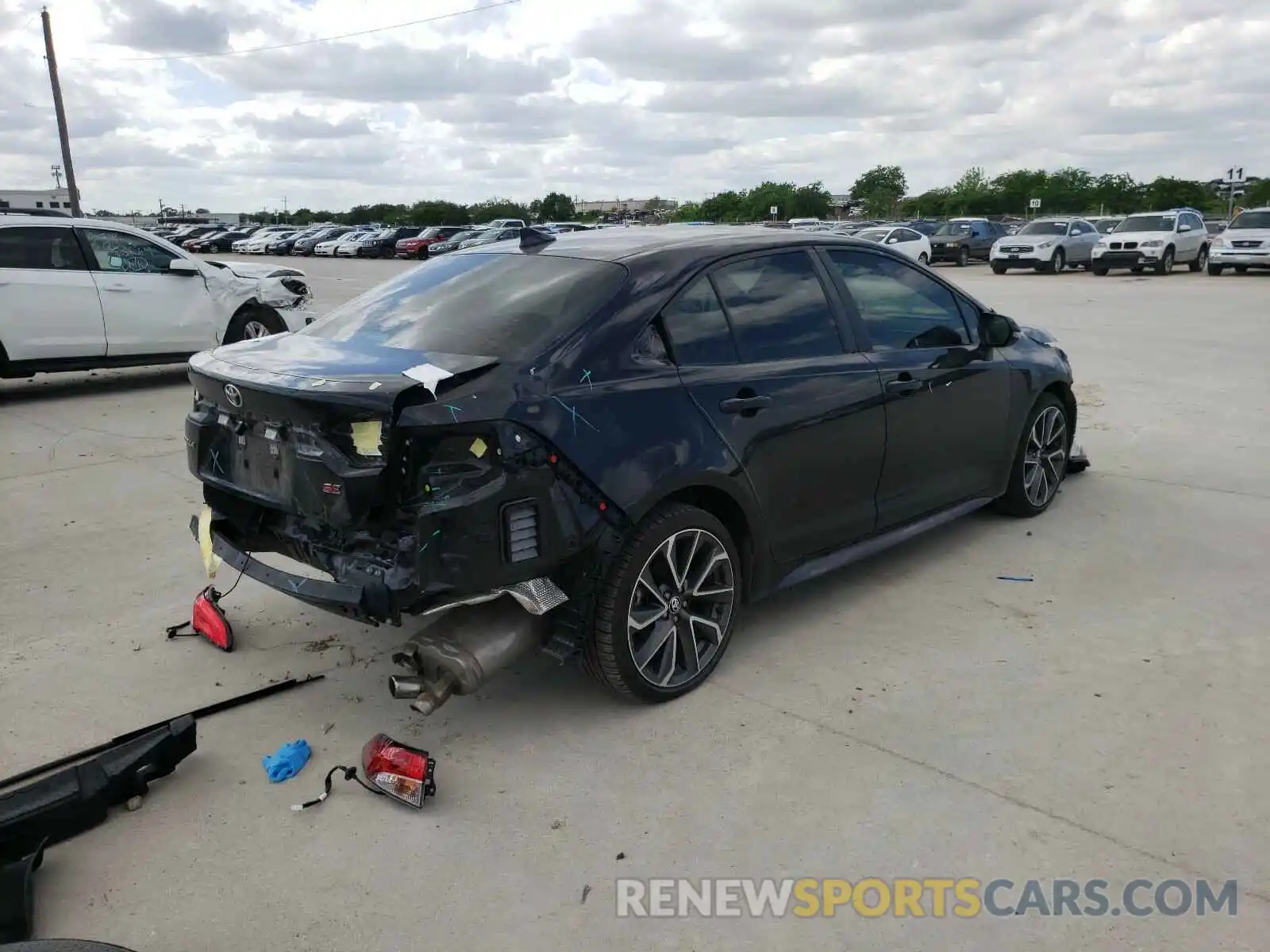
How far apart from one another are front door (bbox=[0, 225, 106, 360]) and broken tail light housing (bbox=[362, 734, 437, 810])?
8392 millimetres

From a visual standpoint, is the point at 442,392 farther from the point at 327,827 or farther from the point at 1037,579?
the point at 1037,579

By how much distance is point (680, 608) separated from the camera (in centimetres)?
381

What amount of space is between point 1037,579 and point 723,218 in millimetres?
64735

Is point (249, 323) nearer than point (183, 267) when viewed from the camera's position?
No

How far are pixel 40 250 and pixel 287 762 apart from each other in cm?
851

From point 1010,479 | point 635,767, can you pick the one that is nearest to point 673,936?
point 635,767

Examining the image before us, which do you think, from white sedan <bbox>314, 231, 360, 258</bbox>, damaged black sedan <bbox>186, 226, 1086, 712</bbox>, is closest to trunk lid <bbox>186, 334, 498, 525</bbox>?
damaged black sedan <bbox>186, 226, 1086, 712</bbox>

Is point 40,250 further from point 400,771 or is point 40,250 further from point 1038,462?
point 1038,462

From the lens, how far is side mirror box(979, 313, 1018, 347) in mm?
5262

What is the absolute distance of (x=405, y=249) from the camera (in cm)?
4578

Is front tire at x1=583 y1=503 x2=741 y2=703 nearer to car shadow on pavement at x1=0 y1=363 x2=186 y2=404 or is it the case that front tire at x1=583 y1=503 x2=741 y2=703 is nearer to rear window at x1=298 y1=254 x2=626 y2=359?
rear window at x1=298 y1=254 x2=626 y2=359

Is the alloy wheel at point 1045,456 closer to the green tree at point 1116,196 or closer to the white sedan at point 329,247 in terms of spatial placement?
the white sedan at point 329,247

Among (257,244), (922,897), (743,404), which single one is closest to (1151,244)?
(743,404)

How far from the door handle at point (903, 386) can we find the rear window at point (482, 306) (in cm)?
144
